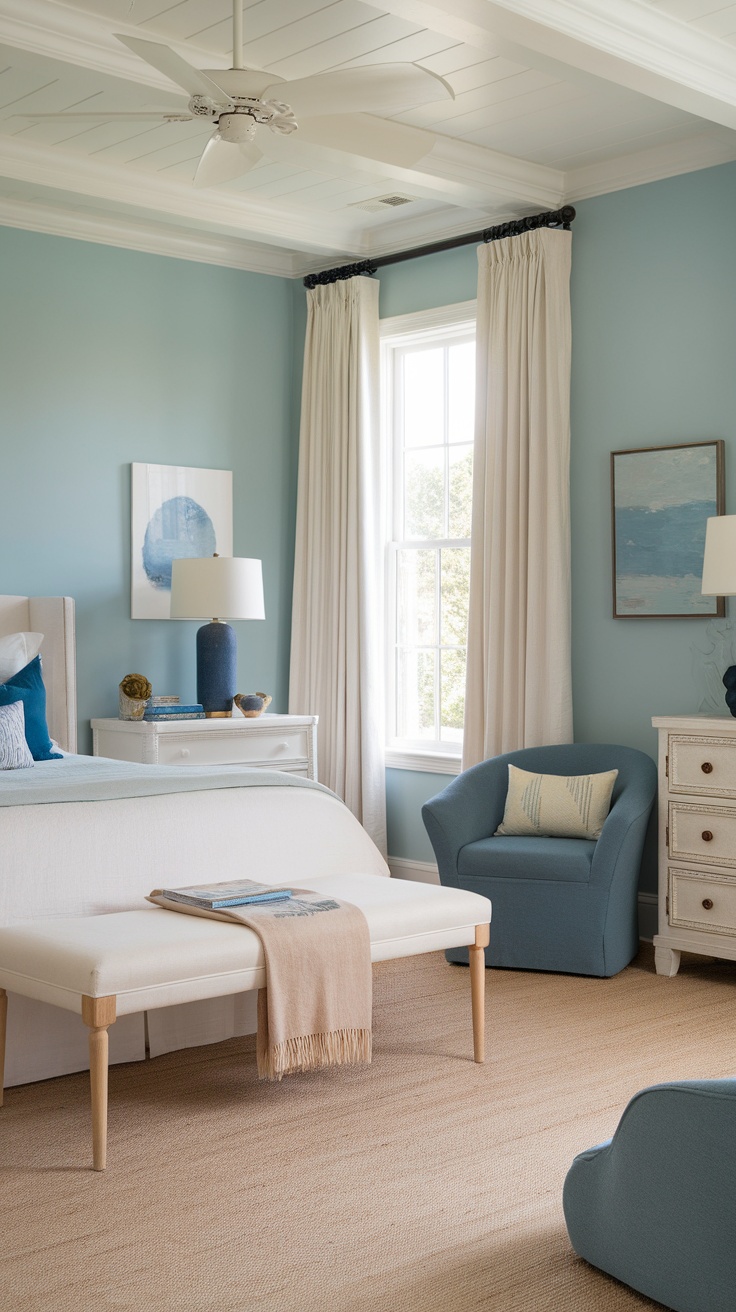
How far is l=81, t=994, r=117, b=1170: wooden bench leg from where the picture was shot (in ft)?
8.87

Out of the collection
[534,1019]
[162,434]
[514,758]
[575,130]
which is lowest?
[534,1019]

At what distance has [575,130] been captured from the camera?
183 inches

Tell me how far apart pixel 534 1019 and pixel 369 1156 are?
1189 mm

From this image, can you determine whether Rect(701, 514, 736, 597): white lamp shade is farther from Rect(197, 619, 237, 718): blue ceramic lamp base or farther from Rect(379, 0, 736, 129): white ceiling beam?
Rect(197, 619, 237, 718): blue ceramic lamp base

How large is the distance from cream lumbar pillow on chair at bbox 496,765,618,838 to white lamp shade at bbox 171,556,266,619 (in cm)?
142

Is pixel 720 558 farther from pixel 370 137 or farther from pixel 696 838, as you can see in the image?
pixel 370 137

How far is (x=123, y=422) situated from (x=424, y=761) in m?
2.05

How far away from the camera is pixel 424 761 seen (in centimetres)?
584

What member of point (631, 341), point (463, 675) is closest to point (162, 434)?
point (463, 675)

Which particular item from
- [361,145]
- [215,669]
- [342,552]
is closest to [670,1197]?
[361,145]

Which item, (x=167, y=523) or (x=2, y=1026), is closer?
(x=2, y=1026)

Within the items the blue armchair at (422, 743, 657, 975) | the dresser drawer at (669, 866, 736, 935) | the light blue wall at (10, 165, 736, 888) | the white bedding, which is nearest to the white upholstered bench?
the white bedding

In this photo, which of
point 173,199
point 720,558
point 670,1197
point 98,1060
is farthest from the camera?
point 173,199

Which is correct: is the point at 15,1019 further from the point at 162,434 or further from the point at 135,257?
the point at 135,257
